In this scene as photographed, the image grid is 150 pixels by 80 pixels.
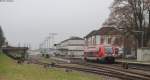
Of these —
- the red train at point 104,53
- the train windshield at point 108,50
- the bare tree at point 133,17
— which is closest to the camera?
the red train at point 104,53

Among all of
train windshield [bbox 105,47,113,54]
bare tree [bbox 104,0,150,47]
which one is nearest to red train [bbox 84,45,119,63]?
train windshield [bbox 105,47,113,54]

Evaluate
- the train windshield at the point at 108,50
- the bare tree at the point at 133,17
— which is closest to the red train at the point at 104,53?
the train windshield at the point at 108,50

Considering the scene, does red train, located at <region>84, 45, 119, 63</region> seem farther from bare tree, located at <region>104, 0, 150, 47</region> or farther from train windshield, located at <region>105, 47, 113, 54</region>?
bare tree, located at <region>104, 0, 150, 47</region>

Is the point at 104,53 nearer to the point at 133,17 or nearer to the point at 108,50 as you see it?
the point at 108,50

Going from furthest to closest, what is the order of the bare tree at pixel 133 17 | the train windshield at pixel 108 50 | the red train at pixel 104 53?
the bare tree at pixel 133 17, the train windshield at pixel 108 50, the red train at pixel 104 53

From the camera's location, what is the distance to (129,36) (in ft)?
245

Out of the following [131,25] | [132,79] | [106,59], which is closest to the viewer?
[132,79]

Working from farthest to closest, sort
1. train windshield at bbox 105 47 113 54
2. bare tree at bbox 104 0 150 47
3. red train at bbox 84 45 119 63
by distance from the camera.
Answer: bare tree at bbox 104 0 150 47 → train windshield at bbox 105 47 113 54 → red train at bbox 84 45 119 63

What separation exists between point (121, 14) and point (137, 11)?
3.10 meters

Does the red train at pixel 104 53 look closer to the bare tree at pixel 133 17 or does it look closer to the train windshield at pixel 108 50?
the train windshield at pixel 108 50

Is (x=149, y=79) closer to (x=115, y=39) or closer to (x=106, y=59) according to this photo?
(x=106, y=59)

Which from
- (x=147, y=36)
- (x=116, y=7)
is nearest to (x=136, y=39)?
(x=147, y=36)

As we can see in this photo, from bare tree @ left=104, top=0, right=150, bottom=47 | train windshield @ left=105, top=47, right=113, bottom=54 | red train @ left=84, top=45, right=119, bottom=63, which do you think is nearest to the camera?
red train @ left=84, top=45, right=119, bottom=63

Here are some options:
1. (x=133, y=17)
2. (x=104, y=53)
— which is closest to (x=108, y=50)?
(x=104, y=53)
